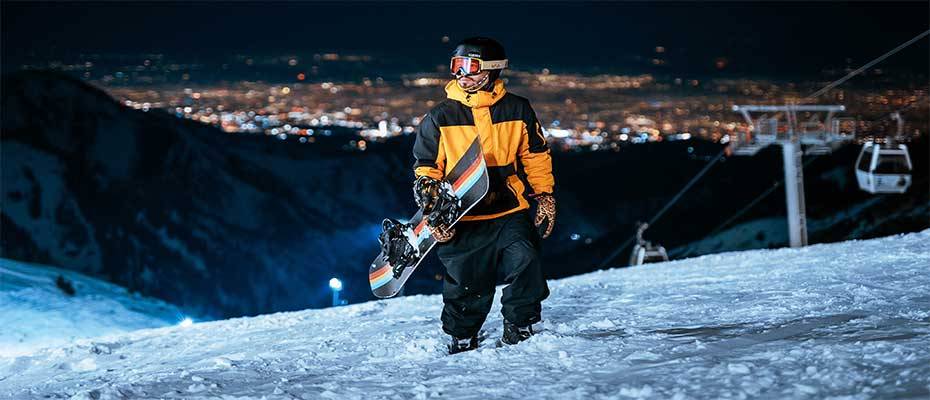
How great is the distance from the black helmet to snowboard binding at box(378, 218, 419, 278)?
1.08 metres

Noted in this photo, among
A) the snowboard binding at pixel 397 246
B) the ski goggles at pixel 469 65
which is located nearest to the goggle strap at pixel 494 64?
the ski goggles at pixel 469 65

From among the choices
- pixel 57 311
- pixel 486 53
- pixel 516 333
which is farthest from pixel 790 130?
pixel 486 53

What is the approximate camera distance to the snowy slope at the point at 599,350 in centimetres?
506

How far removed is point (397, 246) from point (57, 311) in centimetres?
1009

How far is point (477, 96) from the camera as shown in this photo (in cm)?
630

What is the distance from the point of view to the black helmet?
6344 mm

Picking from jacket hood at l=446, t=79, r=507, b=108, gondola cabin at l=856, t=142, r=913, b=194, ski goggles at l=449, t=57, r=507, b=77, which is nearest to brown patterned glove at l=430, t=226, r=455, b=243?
jacket hood at l=446, t=79, r=507, b=108

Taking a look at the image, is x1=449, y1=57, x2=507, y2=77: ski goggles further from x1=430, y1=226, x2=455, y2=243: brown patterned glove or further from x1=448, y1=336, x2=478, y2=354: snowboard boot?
x1=448, y1=336, x2=478, y2=354: snowboard boot

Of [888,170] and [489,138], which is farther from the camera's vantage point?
[888,170]

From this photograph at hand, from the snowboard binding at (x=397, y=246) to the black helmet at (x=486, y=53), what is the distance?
3.53ft

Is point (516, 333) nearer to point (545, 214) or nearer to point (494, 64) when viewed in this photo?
point (545, 214)

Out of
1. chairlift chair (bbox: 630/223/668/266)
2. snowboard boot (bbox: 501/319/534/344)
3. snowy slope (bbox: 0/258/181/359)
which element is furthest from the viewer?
chairlift chair (bbox: 630/223/668/266)

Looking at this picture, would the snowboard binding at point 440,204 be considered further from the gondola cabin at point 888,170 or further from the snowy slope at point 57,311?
the gondola cabin at point 888,170

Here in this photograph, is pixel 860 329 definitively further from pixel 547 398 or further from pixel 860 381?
pixel 547 398
